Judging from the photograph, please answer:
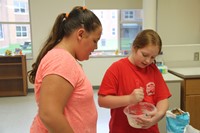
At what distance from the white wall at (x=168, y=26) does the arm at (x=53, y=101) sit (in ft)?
7.69

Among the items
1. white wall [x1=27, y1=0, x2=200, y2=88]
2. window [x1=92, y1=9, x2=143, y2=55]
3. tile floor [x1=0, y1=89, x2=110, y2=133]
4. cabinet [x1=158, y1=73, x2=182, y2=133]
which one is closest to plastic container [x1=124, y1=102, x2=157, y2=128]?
cabinet [x1=158, y1=73, x2=182, y2=133]

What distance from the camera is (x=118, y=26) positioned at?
486cm

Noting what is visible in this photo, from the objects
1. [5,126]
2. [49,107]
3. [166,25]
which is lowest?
[5,126]

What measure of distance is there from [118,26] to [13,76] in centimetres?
263

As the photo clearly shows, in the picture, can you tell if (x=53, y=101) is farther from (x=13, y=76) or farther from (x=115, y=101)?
(x=13, y=76)

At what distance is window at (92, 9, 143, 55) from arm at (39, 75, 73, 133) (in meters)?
4.02

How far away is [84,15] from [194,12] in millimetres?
3568

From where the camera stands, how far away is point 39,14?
4.55 metres

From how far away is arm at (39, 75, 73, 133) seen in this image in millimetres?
710

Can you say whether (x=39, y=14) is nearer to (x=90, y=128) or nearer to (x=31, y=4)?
(x=31, y=4)

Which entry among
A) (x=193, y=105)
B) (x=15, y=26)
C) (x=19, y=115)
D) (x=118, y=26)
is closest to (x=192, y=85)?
(x=193, y=105)

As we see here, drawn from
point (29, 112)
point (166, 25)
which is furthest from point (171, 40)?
point (29, 112)

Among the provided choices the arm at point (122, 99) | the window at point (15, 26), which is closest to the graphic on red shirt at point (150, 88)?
the arm at point (122, 99)

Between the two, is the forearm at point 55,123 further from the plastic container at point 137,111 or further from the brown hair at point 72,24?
the plastic container at point 137,111
